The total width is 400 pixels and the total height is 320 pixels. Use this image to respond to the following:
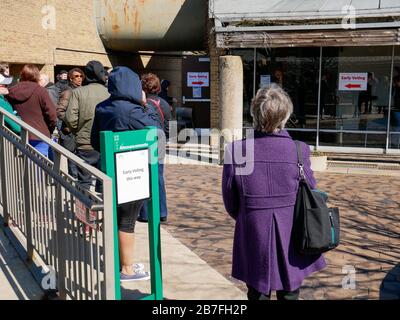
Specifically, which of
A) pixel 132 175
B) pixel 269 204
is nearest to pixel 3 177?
pixel 132 175

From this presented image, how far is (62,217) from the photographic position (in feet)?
11.2

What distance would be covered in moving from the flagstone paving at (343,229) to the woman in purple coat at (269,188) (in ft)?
4.97

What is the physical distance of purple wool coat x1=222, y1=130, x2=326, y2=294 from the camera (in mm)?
2990

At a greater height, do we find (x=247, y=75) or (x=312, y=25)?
(x=312, y=25)

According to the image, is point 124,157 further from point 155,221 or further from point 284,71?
point 284,71

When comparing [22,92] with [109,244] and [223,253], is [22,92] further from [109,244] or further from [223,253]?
[109,244]

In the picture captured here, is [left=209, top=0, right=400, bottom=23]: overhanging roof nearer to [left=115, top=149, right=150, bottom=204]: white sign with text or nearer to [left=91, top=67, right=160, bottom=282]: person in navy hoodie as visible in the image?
[left=91, top=67, right=160, bottom=282]: person in navy hoodie

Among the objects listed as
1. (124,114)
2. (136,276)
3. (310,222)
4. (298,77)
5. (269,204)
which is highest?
(298,77)

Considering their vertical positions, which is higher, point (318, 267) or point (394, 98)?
point (394, 98)

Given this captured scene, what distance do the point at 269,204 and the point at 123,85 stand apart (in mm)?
1792

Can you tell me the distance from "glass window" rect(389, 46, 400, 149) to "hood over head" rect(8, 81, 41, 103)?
8832mm

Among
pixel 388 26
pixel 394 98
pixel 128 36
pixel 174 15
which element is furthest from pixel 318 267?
pixel 128 36
